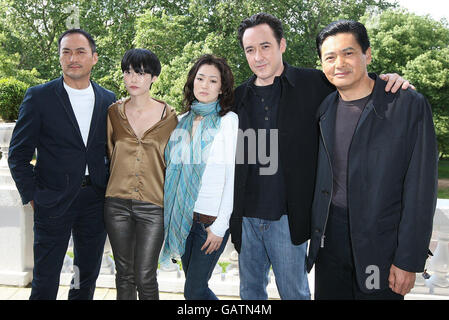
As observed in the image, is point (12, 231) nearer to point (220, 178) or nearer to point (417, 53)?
point (220, 178)

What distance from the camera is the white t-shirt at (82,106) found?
3002 millimetres

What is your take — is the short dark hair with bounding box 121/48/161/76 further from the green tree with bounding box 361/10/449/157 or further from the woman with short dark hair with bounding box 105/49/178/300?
the green tree with bounding box 361/10/449/157

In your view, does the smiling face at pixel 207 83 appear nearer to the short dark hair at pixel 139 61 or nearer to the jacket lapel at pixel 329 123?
the short dark hair at pixel 139 61

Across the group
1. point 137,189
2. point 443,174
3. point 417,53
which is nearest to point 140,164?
point 137,189

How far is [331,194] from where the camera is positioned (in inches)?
97.1

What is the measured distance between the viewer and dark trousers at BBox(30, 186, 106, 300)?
2.95m

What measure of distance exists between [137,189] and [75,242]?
84 cm

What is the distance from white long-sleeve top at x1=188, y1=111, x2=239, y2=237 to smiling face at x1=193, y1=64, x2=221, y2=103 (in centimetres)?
24

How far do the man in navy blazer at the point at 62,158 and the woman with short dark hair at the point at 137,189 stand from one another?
0.27 metres

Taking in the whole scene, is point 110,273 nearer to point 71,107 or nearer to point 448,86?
point 71,107

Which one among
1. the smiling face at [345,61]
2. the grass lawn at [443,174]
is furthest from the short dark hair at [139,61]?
the grass lawn at [443,174]

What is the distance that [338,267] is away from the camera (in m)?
2.59

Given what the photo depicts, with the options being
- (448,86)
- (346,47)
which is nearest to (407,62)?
(448,86)

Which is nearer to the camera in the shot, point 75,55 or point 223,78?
point 223,78
